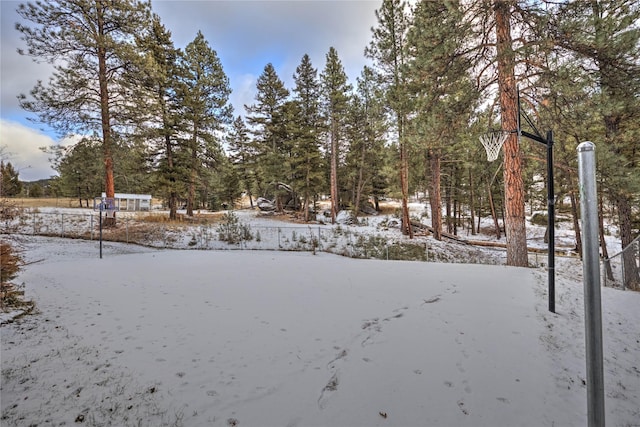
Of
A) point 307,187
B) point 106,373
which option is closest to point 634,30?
point 106,373

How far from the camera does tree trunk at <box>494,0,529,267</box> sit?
6391 millimetres

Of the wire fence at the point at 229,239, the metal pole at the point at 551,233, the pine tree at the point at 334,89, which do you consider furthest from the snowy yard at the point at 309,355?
the pine tree at the point at 334,89

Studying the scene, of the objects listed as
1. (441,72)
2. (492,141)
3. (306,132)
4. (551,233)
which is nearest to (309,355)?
(551,233)

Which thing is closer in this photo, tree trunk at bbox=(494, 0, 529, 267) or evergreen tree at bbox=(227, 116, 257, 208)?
tree trunk at bbox=(494, 0, 529, 267)

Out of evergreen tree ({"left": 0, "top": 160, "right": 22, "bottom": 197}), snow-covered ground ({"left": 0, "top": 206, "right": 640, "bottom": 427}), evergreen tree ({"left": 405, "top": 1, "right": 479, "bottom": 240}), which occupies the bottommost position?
snow-covered ground ({"left": 0, "top": 206, "right": 640, "bottom": 427})

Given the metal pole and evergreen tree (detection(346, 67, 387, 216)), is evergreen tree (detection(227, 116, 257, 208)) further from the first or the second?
the metal pole

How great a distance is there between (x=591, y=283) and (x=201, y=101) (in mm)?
18802

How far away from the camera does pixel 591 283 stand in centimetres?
173

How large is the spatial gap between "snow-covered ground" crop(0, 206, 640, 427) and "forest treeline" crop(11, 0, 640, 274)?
4245 mm

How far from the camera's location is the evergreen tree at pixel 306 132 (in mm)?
18828

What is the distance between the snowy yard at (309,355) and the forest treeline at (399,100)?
13.5ft

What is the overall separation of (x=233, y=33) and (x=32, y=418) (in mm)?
12108

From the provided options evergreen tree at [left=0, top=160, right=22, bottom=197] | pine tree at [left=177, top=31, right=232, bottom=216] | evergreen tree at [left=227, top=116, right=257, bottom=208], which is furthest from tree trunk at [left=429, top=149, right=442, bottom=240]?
evergreen tree at [left=227, top=116, right=257, bottom=208]

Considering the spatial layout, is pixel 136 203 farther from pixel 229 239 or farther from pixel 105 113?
pixel 229 239
